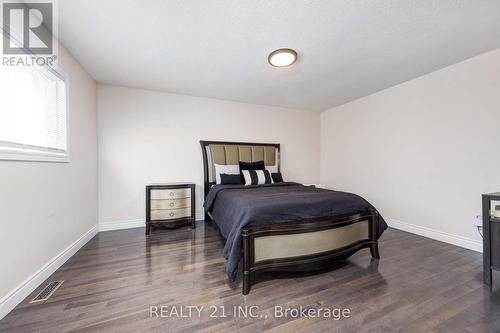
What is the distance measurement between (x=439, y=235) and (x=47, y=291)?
4.48 meters

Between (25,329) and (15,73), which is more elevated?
(15,73)

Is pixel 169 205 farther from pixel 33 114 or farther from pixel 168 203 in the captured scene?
pixel 33 114

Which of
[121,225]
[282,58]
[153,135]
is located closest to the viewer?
[282,58]

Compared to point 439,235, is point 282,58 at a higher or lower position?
higher

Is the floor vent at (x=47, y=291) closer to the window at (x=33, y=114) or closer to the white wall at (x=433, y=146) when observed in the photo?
the window at (x=33, y=114)

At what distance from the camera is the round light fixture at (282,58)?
2324 millimetres

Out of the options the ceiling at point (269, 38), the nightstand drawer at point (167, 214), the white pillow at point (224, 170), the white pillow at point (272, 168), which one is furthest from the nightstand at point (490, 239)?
the nightstand drawer at point (167, 214)

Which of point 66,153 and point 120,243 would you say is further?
point 120,243

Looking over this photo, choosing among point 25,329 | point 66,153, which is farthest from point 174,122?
point 25,329

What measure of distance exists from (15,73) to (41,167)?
79cm

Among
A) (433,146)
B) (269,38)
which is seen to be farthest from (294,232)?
(433,146)

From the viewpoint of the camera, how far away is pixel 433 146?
291 cm

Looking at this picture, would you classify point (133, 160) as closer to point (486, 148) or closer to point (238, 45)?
point (238, 45)

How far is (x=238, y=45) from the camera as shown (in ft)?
7.34
